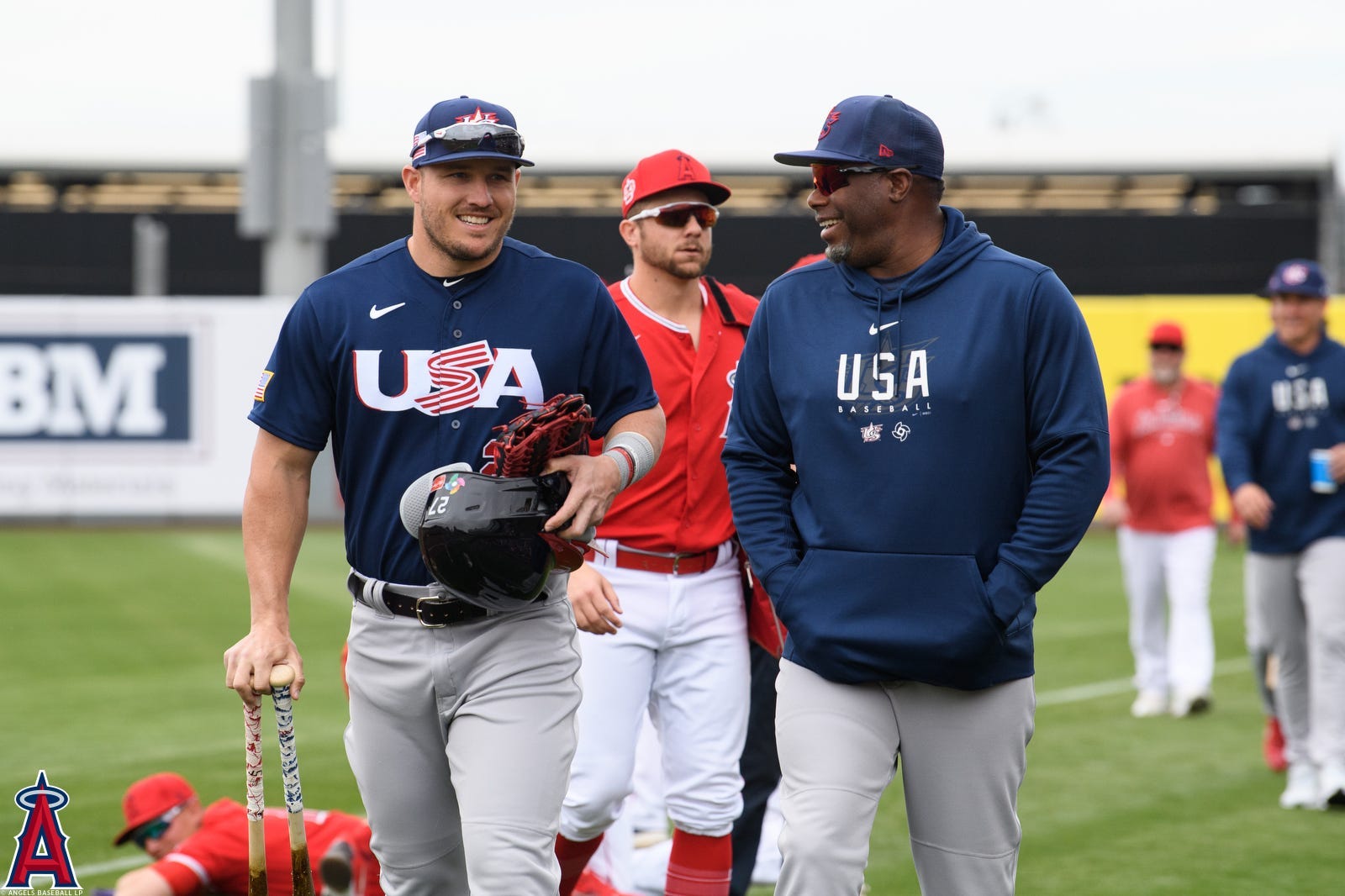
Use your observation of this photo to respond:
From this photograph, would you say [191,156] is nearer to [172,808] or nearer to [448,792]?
[172,808]

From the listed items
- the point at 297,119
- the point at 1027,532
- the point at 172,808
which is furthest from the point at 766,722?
the point at 297,119

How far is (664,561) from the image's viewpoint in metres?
5.38

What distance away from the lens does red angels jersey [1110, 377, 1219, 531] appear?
1063 cm

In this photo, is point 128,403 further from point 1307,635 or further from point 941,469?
point 941,469

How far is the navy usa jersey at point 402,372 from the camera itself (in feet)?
13.7

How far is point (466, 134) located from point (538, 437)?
791mm

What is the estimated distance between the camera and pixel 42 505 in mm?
18625

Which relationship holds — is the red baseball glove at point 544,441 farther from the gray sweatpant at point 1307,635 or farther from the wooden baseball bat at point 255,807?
the gray sweatpant at point 1307,635

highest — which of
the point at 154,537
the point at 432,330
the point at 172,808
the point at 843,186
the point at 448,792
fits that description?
the point at 843,186

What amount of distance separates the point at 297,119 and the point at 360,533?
1422 cm

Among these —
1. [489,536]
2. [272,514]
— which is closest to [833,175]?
[489,536]

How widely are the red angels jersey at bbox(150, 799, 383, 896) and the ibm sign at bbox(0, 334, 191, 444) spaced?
1348 centimetres

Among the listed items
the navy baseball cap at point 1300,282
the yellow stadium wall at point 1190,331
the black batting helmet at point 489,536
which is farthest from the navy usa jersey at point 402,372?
the yellow stadium wall at point 1190,331

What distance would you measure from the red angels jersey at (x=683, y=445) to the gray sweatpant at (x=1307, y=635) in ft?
11.4
